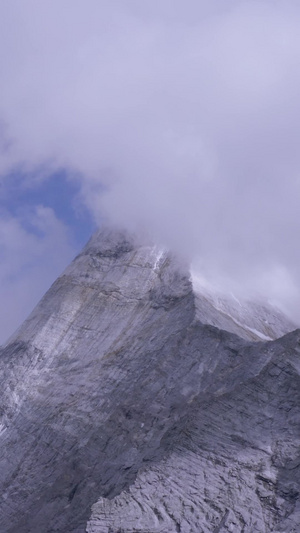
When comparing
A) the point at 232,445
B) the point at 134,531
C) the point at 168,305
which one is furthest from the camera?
the point at 168,305

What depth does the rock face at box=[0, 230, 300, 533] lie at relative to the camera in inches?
1561

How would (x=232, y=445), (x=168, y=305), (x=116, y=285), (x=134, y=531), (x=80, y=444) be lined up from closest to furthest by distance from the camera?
1. (x=134, y=531)
2. (x=232, y=445)
3. (x=80, y=444)
4. (x=168, y=305)
5. (x=116, y=285)

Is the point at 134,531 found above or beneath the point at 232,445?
beneath

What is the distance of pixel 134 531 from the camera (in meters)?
37.4

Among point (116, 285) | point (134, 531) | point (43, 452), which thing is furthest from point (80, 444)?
point (116, 285)

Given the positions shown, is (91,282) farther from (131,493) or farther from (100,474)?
(131,493)

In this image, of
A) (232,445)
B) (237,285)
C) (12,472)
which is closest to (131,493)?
(232,445)

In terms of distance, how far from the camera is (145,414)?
156 ft

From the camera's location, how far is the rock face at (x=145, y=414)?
39656mm

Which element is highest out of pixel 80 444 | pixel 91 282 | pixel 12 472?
pixel 91 282

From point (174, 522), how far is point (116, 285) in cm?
2997

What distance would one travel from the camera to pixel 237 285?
69.9 meters

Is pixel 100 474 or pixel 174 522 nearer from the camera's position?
pixel 174 522

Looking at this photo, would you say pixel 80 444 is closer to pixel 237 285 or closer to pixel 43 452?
pixel 43 452
